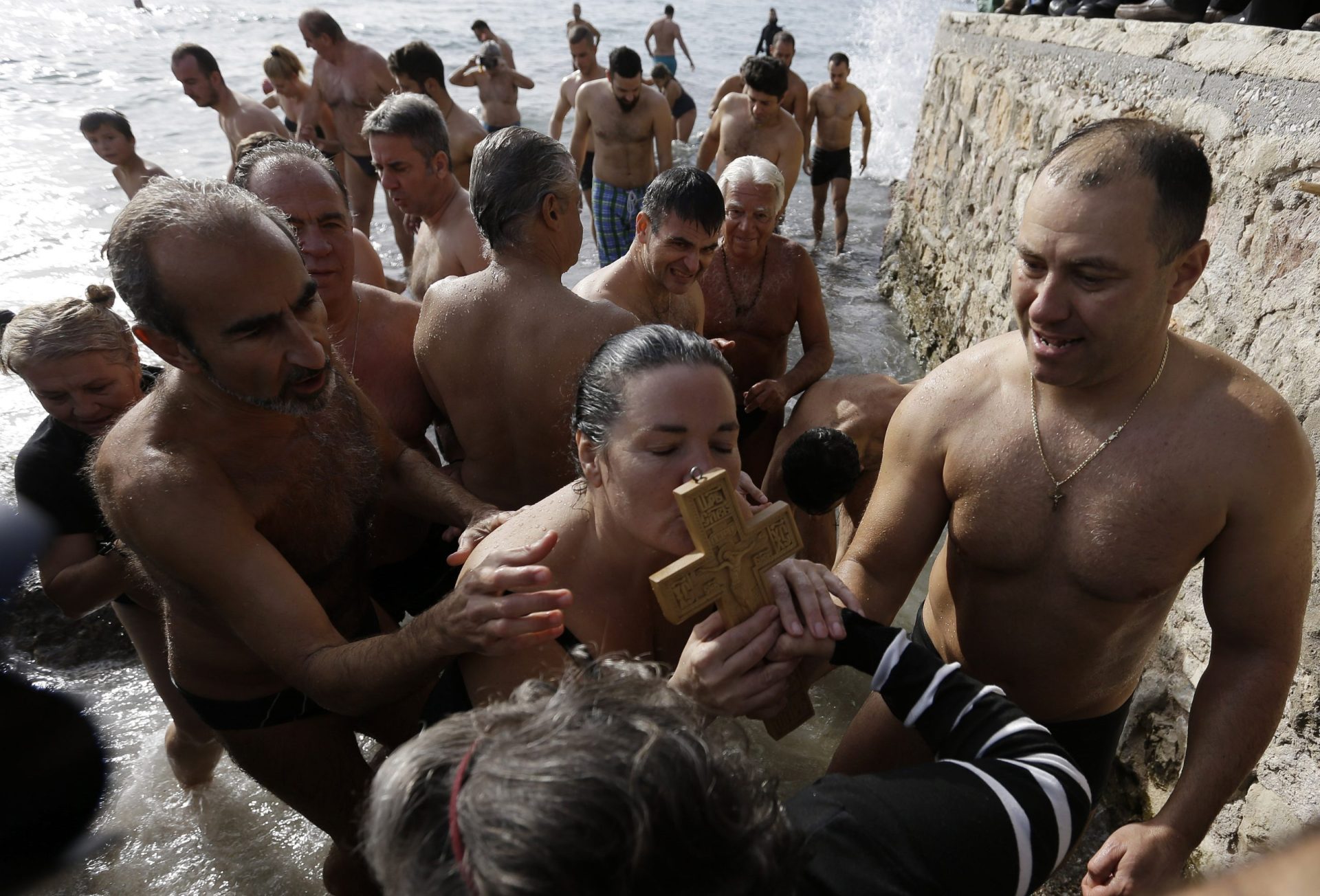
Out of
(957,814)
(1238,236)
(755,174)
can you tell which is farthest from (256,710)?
(1238,236)

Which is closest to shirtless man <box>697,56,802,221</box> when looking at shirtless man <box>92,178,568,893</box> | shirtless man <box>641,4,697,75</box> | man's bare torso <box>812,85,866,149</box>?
man's bare torso <box>812,85,866,149</box>

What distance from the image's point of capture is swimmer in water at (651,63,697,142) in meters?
12.6

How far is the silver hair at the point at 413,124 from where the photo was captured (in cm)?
393

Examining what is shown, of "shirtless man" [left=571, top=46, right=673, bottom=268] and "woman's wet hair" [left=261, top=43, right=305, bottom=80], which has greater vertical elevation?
"woman's wet hair" [left=261, top=43, right=305, bottom=80]

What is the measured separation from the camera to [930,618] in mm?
2402

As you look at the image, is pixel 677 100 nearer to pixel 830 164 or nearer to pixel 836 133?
pixel 836 133

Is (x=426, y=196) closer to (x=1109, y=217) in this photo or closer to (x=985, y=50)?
(x=1109, y=217)

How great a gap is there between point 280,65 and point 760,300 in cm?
641

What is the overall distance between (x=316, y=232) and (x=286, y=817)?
231cm

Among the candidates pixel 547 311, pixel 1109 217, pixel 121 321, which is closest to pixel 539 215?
pixel 547 311

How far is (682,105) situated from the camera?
46.4 feet

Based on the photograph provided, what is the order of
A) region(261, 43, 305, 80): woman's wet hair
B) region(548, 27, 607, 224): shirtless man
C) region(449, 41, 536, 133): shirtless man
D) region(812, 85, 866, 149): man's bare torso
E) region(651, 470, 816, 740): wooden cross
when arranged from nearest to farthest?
region(651, 470, 816, 740): wooden cross
region(261, 43, 305, 80): woman's wet hair
region(548, 27, 607, 224): shirtless man
region(449, 41, 536, 133): shirtless man
region(812, 85, 866, 149): man's bare torso

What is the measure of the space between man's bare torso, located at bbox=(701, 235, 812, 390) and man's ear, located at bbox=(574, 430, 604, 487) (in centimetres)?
265

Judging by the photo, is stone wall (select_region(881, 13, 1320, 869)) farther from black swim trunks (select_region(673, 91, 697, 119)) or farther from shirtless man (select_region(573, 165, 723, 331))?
black swim trunks (select_region(673, 91, 697, 119))
